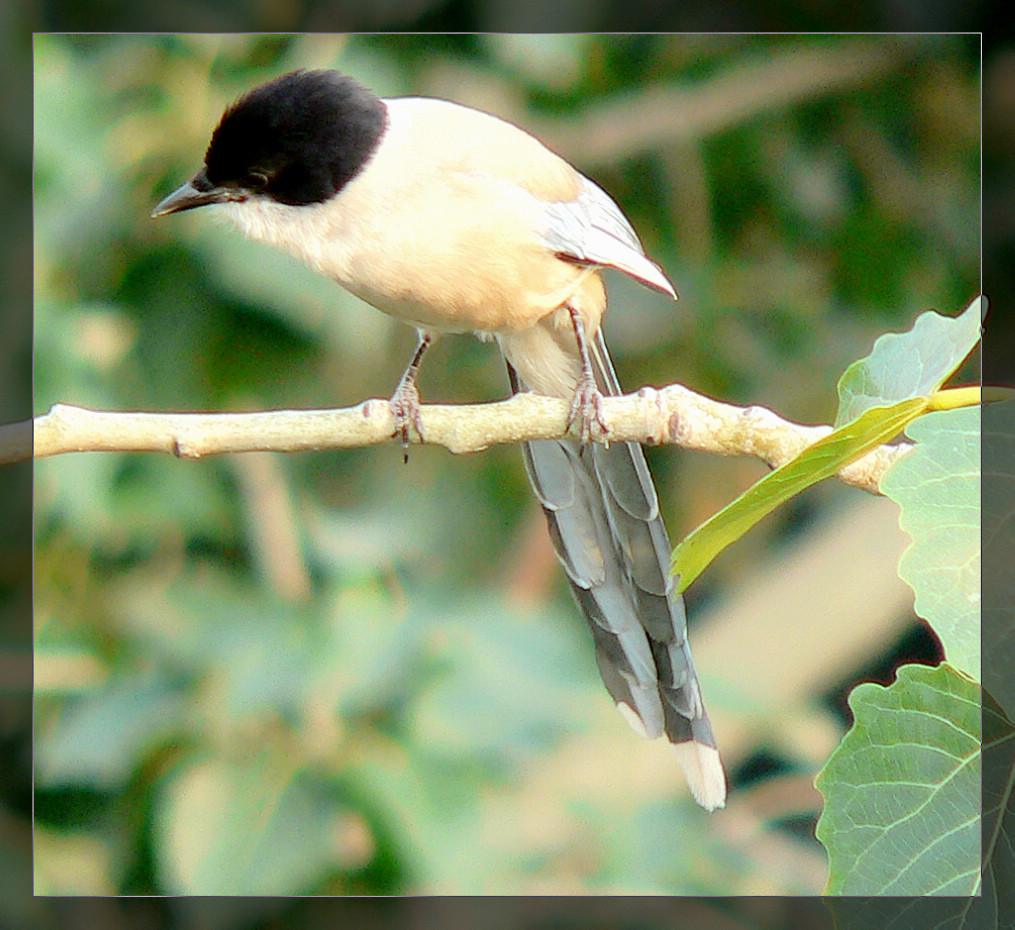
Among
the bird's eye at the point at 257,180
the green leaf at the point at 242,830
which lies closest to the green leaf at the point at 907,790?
the green leaf at the point at 242,830

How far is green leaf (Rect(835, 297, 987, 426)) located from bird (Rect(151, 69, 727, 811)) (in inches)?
8.8

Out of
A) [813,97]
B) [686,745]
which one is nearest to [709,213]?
[813,97]

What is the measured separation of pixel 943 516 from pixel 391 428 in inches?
19.0

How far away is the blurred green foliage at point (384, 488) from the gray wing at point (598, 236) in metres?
0.01

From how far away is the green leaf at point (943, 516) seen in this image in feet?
2.17

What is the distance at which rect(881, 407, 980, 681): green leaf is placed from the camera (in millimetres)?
663

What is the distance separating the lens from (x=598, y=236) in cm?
98

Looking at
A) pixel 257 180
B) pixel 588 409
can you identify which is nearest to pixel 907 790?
pixel 588 409

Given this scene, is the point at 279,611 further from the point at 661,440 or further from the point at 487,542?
the point at 661,440

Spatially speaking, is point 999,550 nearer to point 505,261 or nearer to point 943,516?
point 943,516

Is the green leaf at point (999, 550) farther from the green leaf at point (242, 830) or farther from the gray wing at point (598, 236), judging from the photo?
the green leaf at point (242, 830)

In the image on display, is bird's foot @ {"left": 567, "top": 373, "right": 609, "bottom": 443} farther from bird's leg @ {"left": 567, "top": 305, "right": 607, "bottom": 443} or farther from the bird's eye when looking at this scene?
the bird's eye

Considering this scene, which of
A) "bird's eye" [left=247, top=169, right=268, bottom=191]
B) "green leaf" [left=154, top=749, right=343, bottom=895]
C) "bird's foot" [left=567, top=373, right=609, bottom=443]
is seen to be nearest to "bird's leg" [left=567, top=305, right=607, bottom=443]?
"bird's foot" [left=567, top=373, right=609, bottom=443]

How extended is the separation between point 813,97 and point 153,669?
73 centimetres
